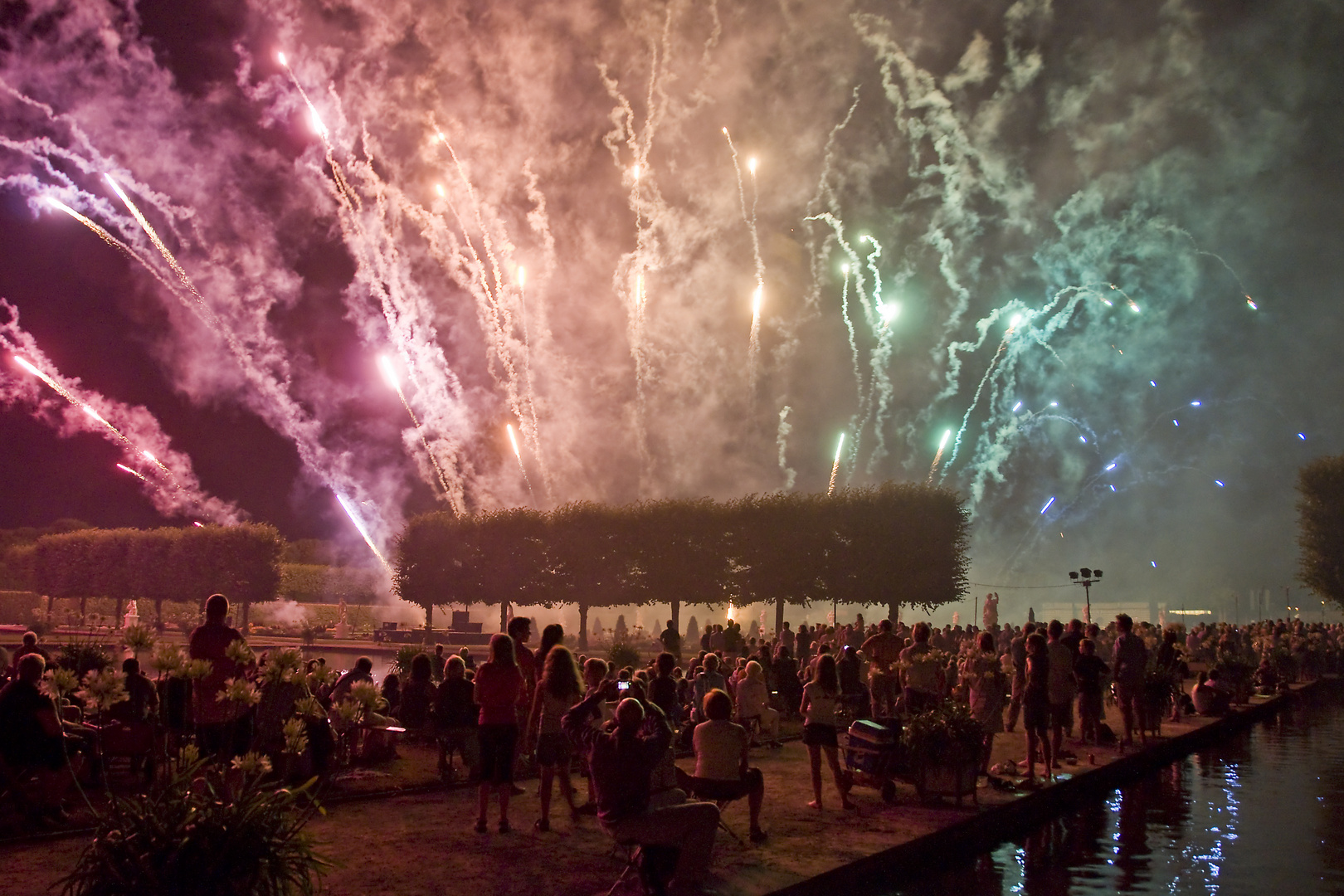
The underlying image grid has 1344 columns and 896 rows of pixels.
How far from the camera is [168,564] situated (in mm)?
64000

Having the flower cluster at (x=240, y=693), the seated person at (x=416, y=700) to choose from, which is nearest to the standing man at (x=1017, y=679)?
the seated person at (x=416, y=700)

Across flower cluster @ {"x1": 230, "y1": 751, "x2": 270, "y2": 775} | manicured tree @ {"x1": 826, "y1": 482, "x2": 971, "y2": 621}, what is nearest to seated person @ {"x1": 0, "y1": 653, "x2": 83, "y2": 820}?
flower cluster @ {"x1": 230, "y1": 751, "x2": 270, "y2": 775}

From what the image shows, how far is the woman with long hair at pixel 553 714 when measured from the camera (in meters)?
8.45

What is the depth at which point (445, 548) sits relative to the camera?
5234cm

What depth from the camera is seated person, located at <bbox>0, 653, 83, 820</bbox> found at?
7.61 metres

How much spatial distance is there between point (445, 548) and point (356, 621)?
52.5ft

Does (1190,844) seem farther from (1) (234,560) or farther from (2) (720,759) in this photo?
(1) (234,560)

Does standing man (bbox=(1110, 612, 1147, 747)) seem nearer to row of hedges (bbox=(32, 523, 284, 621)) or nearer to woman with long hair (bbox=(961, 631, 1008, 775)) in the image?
woman with long hair (bbox=(961, 631, 1008, 775))

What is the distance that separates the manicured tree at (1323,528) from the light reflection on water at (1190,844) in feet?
142

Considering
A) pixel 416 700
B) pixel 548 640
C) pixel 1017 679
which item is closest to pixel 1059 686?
pixel 1017 679

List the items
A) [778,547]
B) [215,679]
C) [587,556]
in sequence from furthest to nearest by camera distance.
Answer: [587,556] → [778,547] → [215,679]

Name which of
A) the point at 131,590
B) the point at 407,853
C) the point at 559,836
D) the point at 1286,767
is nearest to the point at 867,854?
the point at 559,836

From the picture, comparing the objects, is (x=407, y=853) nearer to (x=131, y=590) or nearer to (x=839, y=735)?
(x=839, y=735)

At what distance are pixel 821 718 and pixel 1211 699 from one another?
15.0 metres
